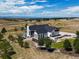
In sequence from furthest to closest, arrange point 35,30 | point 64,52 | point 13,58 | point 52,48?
1. point 35,30
2. point 52,48
3. point 64,52
4. point 13,58

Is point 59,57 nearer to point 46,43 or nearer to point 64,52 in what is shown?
point 64,52

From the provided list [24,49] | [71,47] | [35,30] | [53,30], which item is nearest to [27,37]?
[35,30]

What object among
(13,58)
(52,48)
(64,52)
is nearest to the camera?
(13,58)

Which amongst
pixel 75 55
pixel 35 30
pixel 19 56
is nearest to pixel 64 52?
pixel 75 55

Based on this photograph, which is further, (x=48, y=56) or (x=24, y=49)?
(x=24, y=49)

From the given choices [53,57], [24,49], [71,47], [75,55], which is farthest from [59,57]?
[24,49]

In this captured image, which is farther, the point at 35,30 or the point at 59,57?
the point at 35,30

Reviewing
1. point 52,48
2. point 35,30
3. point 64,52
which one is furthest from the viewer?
point 35,30

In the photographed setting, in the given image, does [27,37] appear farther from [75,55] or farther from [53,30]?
[75,55]
